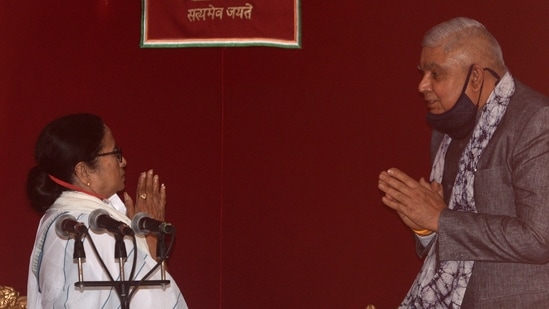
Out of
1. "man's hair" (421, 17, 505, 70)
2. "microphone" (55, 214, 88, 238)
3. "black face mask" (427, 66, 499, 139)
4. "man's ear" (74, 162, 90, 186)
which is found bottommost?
"microphone" (55, 214, 88, 238)

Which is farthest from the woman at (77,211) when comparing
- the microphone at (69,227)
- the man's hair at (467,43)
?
the man's hair at (467,43)

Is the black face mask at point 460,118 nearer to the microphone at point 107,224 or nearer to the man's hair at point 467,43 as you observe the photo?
the man's hair at point 467,43

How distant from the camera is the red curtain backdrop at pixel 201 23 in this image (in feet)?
15.9

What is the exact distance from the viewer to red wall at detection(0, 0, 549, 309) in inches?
172

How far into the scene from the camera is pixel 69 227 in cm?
300

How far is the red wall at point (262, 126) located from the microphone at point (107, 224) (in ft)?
5.08

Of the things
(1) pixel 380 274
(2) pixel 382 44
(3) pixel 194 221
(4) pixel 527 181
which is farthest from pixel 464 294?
(3) pixel 194 221

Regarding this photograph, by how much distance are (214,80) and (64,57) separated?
77cm

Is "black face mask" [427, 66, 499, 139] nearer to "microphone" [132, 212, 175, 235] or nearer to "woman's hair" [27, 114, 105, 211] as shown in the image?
"microphone" [132, 212, 175, 235]

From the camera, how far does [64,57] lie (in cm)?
464

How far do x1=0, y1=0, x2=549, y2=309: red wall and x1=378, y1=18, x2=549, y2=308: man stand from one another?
1.90 ft

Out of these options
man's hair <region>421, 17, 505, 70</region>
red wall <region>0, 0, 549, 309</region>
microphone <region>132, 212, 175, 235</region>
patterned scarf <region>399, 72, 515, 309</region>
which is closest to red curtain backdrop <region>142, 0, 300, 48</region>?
red wall <region>0, 0, 549, 309</region>

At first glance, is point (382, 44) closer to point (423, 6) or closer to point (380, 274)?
point (423, 6)

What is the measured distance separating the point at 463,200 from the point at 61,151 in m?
1.35
